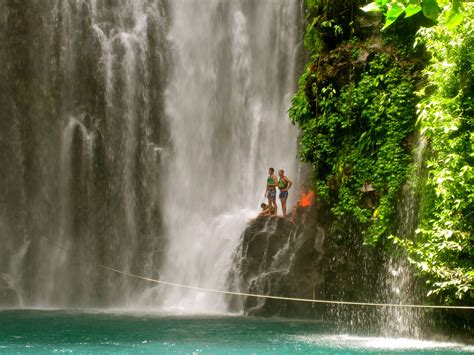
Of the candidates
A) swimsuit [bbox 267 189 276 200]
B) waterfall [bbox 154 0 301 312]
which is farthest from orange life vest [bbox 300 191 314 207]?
waterfall [bbox 154 0 301 312]

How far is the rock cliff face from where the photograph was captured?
13359mm

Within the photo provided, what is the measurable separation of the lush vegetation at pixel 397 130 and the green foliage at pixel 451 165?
0.05 feet

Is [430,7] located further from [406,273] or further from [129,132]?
[129,132]

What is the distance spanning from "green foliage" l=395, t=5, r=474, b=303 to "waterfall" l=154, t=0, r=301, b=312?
353 inches

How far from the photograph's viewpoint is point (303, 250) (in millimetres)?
15461

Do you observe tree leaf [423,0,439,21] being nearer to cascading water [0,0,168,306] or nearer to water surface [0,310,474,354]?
water surface [0,310,474,354]

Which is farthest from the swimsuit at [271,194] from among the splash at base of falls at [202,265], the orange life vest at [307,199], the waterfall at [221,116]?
the waterfall at [221,116]

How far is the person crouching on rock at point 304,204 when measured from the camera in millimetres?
16141

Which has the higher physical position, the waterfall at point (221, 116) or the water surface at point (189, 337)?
the waterfall at point (221, 116)

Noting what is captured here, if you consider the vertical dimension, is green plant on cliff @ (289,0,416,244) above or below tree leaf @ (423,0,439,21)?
above

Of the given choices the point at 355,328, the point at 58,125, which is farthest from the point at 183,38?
the point at 355,328

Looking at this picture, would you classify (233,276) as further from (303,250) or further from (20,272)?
(20,272)

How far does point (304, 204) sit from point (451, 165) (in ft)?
19.8

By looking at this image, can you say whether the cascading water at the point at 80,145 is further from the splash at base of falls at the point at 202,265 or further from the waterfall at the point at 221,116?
the splash at base of falls at the point at 202,265
